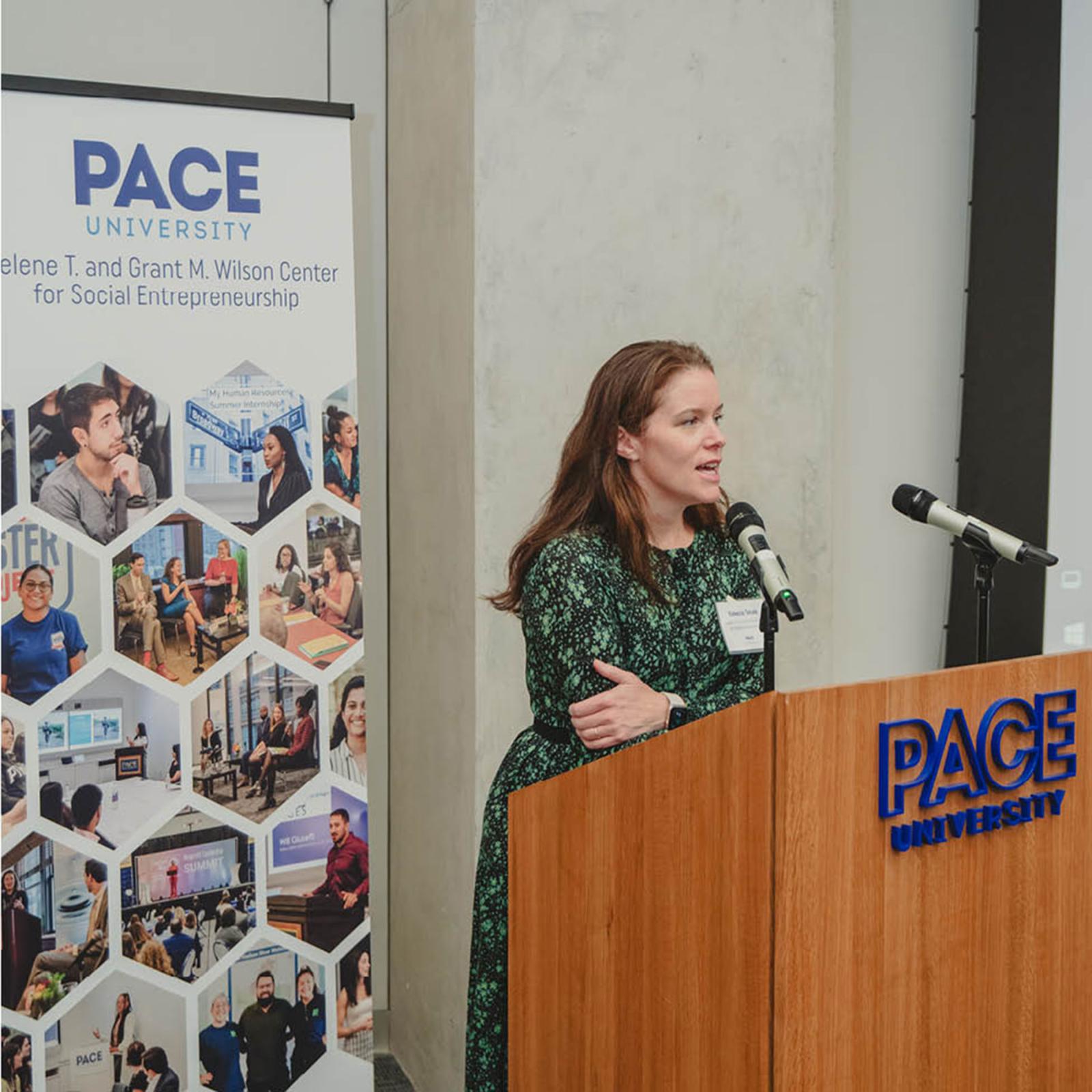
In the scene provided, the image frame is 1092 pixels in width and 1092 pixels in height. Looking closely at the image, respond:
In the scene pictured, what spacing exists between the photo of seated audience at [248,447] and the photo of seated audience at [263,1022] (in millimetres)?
924

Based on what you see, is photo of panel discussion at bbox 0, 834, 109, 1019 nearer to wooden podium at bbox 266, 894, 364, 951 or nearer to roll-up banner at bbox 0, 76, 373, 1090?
roll-up banner at bbox 0, 76, 373, 1090

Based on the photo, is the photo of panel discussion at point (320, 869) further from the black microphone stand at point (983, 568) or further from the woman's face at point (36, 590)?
the black microphone stand at point (983, 568)

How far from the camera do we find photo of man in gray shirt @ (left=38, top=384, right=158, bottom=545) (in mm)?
2592

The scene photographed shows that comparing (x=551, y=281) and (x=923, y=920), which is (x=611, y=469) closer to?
(x=551, y=281)

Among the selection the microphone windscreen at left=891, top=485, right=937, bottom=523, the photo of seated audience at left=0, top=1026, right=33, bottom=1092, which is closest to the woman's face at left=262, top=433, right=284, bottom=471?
the photo of seated audience at left=0, top=1026, right=33, bottom=1092

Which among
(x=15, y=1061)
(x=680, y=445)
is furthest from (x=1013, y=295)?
(x=15, y=1061)

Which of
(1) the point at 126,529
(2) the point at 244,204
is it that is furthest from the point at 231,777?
(2) the point at 244,204

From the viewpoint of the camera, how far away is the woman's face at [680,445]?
2.30 meters

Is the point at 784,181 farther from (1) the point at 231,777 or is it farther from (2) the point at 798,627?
(1) the point at 231,777

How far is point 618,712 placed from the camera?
82.3 inches

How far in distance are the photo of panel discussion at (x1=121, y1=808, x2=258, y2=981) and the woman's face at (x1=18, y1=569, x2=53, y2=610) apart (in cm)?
51

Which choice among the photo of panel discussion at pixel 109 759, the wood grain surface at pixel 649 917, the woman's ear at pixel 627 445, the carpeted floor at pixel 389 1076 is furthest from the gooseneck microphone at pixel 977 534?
the carpeted floor at pixel 389 1076

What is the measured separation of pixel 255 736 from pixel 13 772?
1.52 ft

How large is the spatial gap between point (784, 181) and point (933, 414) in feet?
3.07
